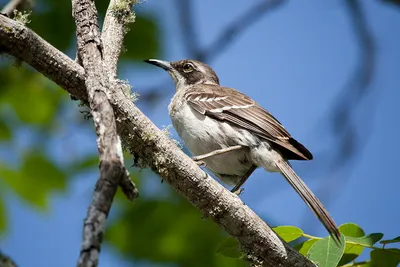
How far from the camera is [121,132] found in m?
4.04

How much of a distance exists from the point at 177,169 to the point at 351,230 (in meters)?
1.24

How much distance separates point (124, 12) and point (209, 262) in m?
2.60

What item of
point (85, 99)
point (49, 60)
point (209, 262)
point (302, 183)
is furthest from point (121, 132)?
point (209, 262)

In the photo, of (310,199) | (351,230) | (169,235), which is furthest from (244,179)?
(351,230)

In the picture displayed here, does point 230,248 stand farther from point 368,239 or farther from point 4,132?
point 4,132

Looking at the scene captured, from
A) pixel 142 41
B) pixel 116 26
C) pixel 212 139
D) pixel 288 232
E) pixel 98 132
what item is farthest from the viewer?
pixel 142 41

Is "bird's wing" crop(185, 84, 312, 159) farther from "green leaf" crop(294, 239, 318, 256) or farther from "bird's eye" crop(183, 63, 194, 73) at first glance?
"green leaf" crop(294, 239, 318, 256)

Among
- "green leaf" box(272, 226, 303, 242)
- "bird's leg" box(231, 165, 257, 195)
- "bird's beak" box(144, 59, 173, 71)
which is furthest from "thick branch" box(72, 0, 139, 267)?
"bird's beak" box(144, 59, 173, 71)

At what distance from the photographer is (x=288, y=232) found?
4.18 meters

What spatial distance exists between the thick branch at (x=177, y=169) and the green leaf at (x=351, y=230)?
1.10ft

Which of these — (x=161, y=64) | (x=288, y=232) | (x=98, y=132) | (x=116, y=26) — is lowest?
(x=98, y=132)

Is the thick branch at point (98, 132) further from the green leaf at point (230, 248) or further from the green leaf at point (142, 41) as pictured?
the green leaf at point (142, 41)

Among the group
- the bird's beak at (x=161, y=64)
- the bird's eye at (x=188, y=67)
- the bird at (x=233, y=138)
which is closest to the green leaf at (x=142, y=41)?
the bird's beak at (x=161, y=64)

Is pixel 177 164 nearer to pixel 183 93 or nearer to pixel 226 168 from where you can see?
pixel 226 168
